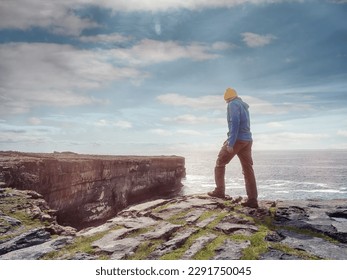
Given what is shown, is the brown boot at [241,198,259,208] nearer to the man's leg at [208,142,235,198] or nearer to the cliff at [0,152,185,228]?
the man's leg at [208,142,235,198]

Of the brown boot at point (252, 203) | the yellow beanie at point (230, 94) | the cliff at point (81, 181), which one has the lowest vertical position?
the cliff at point (81, 181)

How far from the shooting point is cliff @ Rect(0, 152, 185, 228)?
2283 centimetres

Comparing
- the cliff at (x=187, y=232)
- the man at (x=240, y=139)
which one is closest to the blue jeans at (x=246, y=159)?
the man at (x=240, y=139)

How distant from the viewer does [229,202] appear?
8.21 meters

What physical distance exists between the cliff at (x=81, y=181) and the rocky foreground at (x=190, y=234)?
637cm

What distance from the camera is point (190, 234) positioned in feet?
18.5

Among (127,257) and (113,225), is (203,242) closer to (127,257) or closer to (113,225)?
(127,257)

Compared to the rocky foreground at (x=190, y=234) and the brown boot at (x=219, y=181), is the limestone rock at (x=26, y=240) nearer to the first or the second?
the rocky foreground at (x=190, y=234)

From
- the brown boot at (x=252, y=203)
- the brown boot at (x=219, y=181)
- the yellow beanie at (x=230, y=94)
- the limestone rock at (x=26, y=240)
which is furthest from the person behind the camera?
the brown boot at (x=219, y=181)

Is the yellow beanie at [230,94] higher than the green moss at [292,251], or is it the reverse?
the yellow beanie at [230,94]

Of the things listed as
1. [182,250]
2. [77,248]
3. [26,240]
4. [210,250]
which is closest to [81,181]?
[26,240]

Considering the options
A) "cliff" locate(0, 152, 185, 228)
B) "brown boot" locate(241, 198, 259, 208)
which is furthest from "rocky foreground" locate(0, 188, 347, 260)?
"cliff" locate(0, 152, 185, 228)

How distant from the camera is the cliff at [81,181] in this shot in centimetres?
2283
